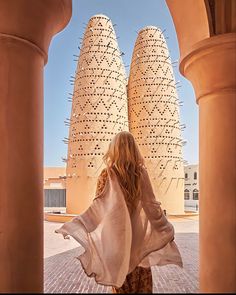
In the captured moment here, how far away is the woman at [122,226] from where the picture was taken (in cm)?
273

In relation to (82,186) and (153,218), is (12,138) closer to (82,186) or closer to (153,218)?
(153,218)

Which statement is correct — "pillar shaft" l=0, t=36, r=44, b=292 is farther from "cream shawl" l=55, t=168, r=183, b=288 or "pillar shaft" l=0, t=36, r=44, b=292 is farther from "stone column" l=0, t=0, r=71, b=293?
"cream shawl" l=55, t=168, r=183, b=288

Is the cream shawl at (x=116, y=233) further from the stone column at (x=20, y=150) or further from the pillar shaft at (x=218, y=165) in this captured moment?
the pillar shaft at (x=218, y=165)

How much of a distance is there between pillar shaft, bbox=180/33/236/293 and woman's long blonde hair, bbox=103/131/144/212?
1.00 m

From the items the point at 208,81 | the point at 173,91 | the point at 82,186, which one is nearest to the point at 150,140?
the point at 173,91

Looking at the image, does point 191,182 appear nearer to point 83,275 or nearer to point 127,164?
point 83,275

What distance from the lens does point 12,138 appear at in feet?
9.16

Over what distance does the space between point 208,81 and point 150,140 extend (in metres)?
14.9

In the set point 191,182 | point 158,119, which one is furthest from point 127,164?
point 191,182

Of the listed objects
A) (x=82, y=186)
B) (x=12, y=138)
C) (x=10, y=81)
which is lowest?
(x=82, y=186)

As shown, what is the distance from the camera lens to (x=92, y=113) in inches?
685

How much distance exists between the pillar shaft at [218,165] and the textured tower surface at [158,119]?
1479 cm

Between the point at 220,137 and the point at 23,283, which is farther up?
the point at 220,137

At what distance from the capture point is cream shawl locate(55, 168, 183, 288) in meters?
2.71
